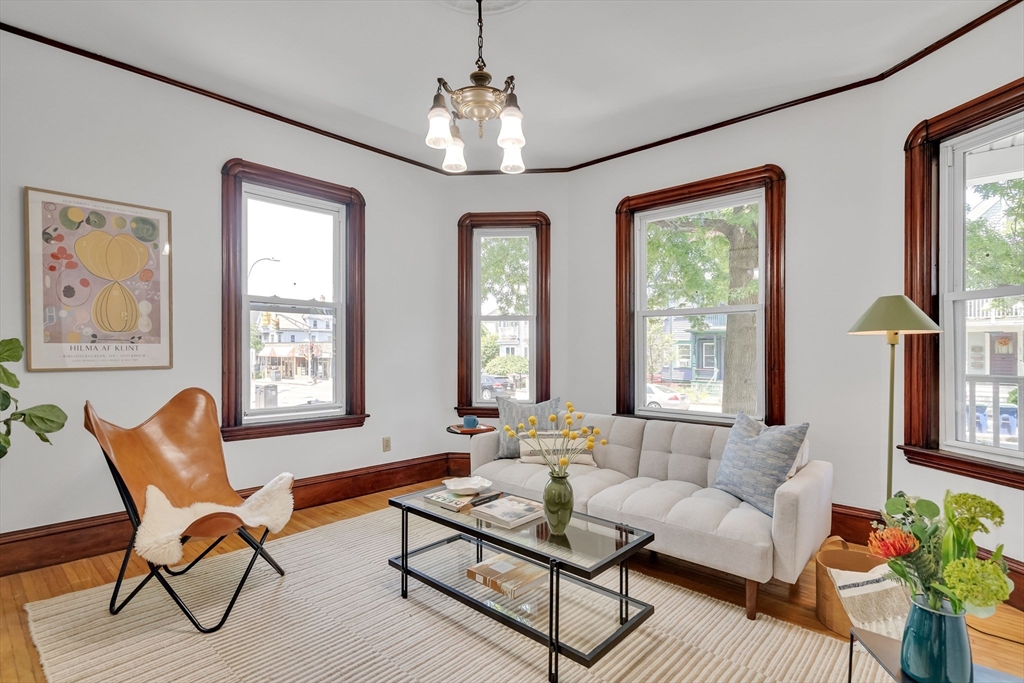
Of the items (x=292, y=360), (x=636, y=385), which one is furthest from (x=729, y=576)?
(x=292, y=360)

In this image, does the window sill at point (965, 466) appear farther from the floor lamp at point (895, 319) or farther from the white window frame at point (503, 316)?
the white window frame at point (503, 316)

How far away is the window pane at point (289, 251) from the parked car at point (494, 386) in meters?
1.57

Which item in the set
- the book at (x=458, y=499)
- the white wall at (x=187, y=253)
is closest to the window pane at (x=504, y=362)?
the white wall at (x=187, y=253)

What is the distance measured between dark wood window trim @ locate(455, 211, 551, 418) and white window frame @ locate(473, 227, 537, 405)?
0.12 feet

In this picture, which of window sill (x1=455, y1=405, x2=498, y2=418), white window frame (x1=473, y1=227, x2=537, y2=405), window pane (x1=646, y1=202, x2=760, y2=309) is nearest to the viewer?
window pane (x1=646, y1=202, x2=760, y2=309)

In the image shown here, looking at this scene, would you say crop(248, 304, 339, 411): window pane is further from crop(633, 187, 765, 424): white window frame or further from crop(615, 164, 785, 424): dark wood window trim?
crop(633, 187, 765, 424): white window frame

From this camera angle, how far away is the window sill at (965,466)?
238cm

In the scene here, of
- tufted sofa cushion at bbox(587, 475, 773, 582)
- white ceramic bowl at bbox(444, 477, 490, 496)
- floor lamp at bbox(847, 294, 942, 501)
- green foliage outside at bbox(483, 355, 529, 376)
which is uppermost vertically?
floor lamp at bbox(847, 294, 942, 501)

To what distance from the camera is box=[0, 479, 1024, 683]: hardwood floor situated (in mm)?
1991

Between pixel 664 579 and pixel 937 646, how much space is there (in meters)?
1.66

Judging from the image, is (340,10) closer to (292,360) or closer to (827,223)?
(292,360)

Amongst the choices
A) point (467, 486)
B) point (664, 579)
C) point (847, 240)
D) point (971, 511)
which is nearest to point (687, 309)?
point (847, 240)

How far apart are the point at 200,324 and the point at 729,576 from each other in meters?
3.62

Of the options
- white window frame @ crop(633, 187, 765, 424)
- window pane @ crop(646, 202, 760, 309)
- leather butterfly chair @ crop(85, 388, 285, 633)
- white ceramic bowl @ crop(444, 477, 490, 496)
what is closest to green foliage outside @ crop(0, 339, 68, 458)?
leather butterfly chair @ crop(85, 388, 285, 633)
